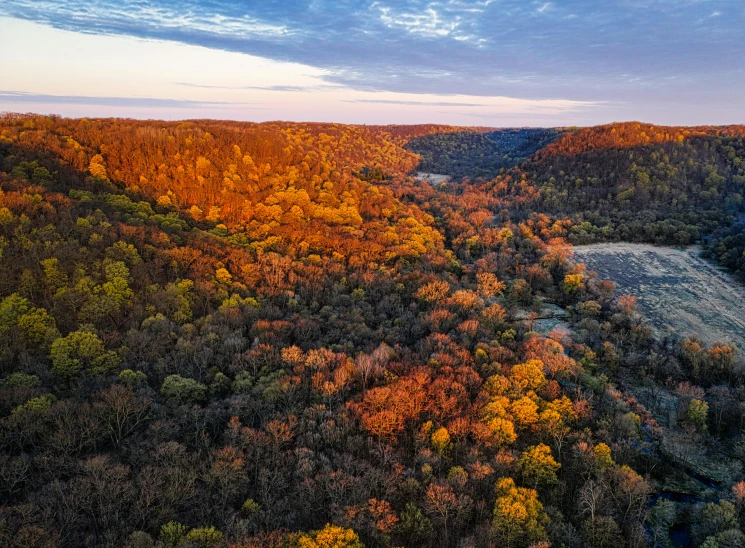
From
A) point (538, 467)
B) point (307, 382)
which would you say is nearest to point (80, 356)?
point (307, 382)

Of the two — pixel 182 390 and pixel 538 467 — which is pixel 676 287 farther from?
pixel 182 390

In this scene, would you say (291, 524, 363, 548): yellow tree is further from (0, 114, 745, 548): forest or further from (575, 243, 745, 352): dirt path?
(575, 243, 745, 352): dirt path

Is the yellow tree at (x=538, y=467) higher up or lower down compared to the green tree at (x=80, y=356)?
lower down

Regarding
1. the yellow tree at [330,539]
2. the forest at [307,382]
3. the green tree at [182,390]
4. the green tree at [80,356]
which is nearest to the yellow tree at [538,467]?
the forest at [307,382]

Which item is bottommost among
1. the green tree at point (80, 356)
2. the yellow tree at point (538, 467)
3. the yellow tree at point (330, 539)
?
the yellow tree at point (538, 467)

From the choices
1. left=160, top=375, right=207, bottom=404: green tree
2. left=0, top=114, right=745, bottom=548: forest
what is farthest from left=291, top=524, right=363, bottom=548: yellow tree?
left=160, top=375, right=207, bottom=404: green tree

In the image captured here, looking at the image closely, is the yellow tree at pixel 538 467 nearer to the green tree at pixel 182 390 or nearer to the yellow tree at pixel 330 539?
the yellow tree at pixel 330 539

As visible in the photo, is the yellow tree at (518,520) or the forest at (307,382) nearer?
the yellow tree at (518,520)
